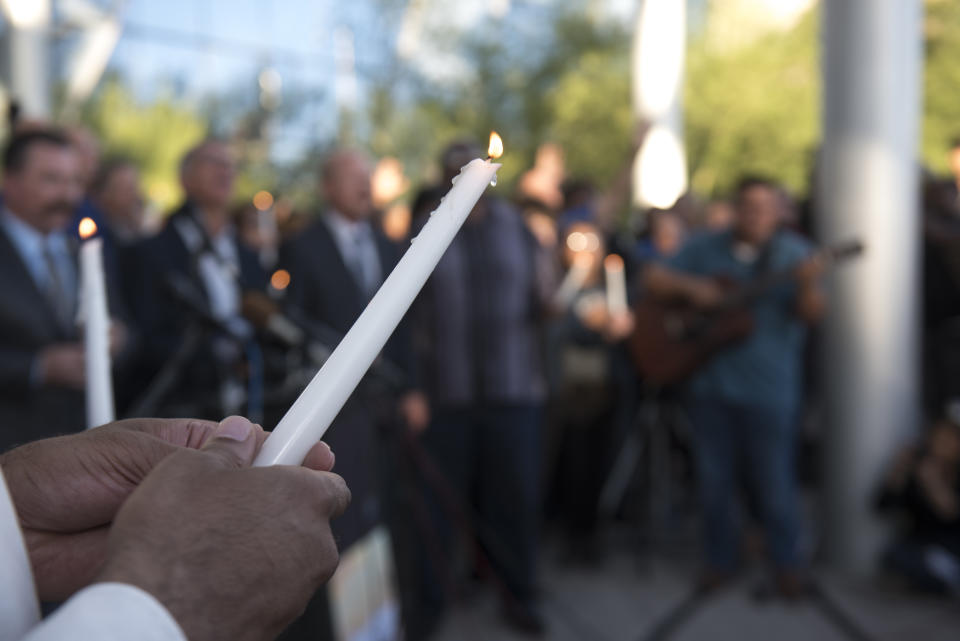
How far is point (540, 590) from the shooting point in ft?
16.2

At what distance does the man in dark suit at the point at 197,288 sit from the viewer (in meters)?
3.31

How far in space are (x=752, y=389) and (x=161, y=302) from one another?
279cm

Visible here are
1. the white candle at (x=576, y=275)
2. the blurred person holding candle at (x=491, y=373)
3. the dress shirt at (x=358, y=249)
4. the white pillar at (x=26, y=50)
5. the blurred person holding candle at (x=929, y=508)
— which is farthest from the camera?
the white pillar at (x=26, y=50)

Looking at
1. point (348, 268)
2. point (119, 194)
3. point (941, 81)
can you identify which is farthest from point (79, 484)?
point (941, 81)

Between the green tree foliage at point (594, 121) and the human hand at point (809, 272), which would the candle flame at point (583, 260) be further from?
the green tree foliage at point (594, 121)

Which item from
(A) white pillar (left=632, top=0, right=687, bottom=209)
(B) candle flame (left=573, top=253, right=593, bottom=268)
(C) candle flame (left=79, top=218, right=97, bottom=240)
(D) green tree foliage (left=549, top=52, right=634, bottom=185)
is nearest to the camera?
(C) candle flame (left=79, top=218, right=97, bottom=240)

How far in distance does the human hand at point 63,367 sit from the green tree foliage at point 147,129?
19.3 metres

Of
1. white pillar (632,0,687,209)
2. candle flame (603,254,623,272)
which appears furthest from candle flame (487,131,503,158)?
white pillar (632,0,687,209)

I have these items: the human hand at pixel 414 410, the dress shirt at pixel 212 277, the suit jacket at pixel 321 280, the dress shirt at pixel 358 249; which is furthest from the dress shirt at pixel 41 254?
the human hand at pixel 414 410

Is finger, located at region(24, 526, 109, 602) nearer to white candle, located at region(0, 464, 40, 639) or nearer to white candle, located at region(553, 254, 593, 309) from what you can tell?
white candle, located at region(0, 464, 40, 639)

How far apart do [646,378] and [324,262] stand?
88.4 inches

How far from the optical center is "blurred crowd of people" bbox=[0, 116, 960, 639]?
3.08 metres

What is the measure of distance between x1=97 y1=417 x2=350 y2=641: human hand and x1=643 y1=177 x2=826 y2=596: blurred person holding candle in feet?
14.5

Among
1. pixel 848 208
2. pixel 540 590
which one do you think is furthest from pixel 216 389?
pixel 848 208
